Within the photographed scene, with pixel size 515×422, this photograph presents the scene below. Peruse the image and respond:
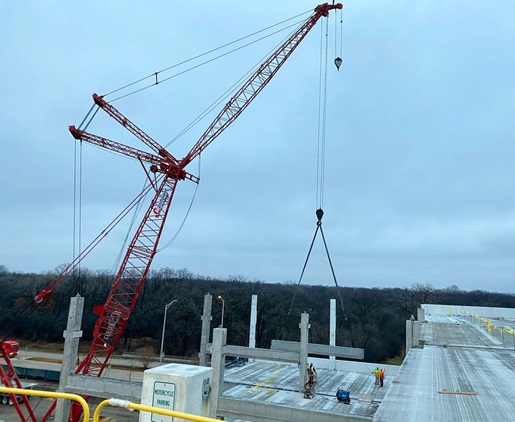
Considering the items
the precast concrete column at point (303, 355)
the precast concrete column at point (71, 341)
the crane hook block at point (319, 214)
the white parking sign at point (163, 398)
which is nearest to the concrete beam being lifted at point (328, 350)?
the precast concrete column at point (303, 355)

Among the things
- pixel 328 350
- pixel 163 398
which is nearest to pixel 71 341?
pixel 163 398

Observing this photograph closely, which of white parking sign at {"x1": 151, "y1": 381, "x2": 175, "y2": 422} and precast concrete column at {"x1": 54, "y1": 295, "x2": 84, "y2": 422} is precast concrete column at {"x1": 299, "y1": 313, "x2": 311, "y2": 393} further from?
white parking sign at {"x1": 151, "y1": 381, "x2": 175, "y2": 422}

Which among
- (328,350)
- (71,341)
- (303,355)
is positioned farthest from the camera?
(328,350)

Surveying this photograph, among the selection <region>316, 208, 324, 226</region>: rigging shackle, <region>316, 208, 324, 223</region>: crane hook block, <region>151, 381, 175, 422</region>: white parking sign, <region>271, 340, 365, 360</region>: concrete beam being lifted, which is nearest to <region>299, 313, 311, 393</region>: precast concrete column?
<region>271, 340, 365, 360</region>: concrete beam being lifted

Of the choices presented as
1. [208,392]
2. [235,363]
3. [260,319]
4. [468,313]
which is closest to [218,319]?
[260,319]

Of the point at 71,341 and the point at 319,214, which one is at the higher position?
the point at 319,214

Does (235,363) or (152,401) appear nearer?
(152,401)

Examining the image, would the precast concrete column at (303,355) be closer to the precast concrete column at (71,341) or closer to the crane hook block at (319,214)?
the crane hook block at (319,214)

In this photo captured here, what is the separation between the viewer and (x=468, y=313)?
184 feet

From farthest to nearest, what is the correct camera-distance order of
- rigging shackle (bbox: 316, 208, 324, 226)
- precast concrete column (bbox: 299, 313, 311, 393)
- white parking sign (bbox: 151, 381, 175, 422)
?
precast concrete column (bbox: 299, 313, 311, 393), rigging shackle (bbox: 316, 208, 324, 226), white parking sign (bbox: 151, 381, 175, 422)

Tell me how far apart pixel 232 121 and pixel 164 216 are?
35.9 feet

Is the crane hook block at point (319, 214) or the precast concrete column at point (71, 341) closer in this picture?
the precast concrete column at point (71, 341)

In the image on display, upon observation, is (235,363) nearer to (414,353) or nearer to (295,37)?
(414,353)

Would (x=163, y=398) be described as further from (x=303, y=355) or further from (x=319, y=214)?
(x=303, y=355)
